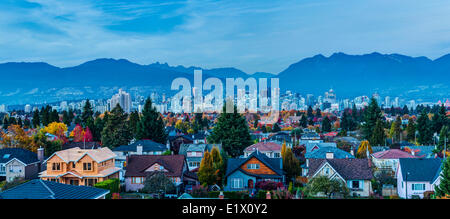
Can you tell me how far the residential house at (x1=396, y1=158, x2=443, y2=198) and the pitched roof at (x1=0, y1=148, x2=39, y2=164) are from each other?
61.6 ft

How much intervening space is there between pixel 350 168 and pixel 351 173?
1.28 feet

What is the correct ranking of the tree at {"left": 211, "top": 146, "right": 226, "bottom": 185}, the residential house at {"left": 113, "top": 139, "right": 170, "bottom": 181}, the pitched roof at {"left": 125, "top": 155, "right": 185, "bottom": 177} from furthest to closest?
the residential house at {"left": 113, "top": 139, "right": 170, "bottom": 181}, the tree at {"left": 211, "top": 146, "right": 226, "bottom": 185}, the pitched roof at {"left": 125, "top": 155, "right": 185, "bottom": 177}

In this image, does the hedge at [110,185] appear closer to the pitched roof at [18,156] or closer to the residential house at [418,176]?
the pitched roof at [18,156]

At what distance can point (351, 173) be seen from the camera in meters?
18.2

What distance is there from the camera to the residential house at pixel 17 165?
21438 millimetres

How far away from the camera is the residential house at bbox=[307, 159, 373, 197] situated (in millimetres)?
17844

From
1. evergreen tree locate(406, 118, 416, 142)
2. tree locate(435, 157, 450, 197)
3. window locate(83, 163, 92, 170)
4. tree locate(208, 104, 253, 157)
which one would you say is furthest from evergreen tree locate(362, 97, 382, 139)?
window locate(83, 163, 92, 170)

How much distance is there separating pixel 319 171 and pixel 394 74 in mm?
95620

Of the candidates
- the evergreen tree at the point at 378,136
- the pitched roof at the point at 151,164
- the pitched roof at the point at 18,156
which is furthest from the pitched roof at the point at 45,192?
the evergreen tree at the point at 378,136

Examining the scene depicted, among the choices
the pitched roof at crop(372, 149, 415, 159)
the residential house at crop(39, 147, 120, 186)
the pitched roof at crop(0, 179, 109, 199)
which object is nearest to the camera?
the pitched roof at crop(0, 179, 109, 199)

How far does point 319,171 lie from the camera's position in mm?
18203

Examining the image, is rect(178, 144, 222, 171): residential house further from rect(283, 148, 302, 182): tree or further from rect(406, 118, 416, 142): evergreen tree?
rect(406, 118, 416, 142): evergreen tree
